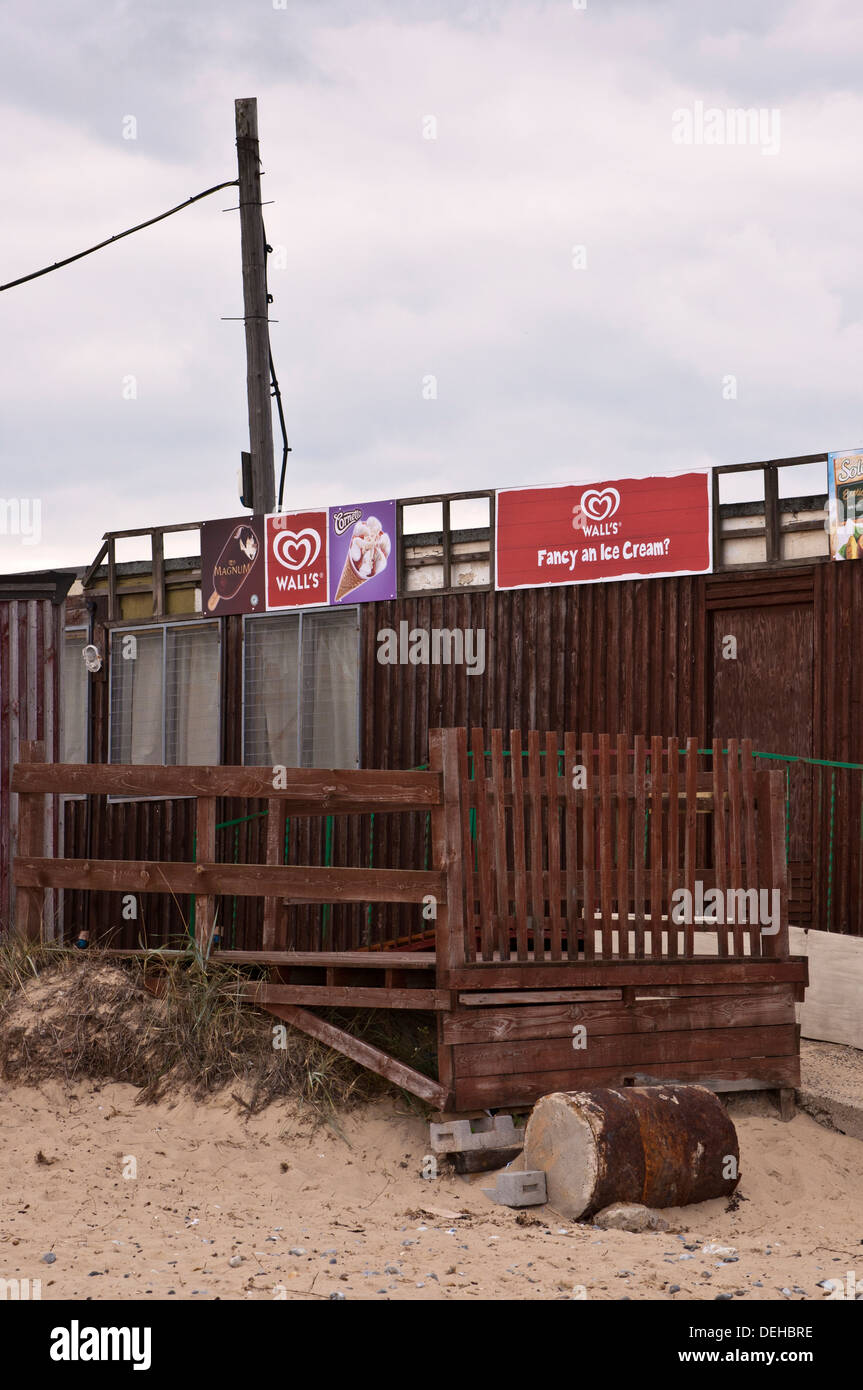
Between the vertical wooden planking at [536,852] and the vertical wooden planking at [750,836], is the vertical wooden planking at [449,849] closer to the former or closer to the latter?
the vertical wooden planking at [536,852]

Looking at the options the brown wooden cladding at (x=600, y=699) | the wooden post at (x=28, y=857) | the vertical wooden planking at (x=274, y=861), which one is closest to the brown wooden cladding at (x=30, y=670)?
the brown wooden cladding at (x=600, y=699)

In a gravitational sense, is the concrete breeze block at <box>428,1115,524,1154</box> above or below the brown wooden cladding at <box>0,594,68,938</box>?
Result: below

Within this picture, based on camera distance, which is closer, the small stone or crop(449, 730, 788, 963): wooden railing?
the small stone

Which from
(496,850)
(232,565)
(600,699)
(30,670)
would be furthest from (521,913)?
(232,565)

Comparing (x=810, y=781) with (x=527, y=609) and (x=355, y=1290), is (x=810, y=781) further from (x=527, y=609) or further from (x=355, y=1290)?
(x=355, y=1290)

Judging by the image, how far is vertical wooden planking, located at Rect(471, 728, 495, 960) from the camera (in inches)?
316

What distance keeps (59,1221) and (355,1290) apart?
176 centimetres

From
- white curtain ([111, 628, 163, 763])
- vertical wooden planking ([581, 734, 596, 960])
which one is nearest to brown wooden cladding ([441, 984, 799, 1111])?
vertical wooden planking ([581, 734, 596, 960])

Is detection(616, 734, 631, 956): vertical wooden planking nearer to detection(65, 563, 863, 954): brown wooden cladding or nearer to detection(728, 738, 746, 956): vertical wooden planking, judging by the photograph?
detection(728, 738, 746, 956): vertical wooden planking

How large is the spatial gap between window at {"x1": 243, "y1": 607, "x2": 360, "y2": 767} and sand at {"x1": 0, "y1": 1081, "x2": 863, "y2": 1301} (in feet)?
21.0

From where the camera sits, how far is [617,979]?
8445 millimetres

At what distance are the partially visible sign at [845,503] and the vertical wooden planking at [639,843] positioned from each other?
375 cm

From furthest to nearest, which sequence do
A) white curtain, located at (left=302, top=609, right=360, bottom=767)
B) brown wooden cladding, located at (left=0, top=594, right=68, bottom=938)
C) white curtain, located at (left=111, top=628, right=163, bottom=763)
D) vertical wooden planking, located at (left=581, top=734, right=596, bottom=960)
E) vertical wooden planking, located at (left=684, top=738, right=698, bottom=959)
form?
white curtain, located at (left=111, top=628, right=163, bottom=763) → white curtain, located at (left=302, top=609, right=360, bottom=767) → brown wooden cladding, located at (left=0, top=594, right=68, bottom=938) → vertical wooden planking, located at (left=684, top=738, right=698, bottom=959) → vertical wooden planking, located at (left=581, top=734, right=596, bottom=960)

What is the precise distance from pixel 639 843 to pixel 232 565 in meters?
7.34
